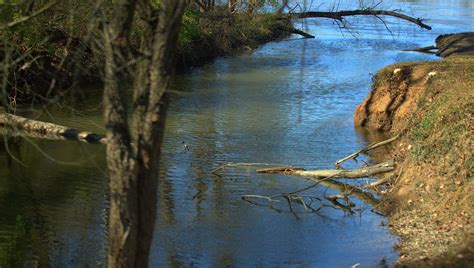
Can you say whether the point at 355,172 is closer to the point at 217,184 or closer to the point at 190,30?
the point at 217,184

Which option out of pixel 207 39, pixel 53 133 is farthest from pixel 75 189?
pixel 207 39

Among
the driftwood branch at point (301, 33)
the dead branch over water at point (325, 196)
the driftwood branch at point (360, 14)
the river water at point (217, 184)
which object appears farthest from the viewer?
the driftwood branch at point (301, 33)

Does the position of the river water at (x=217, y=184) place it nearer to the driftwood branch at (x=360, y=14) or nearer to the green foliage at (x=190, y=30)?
the green foliage at (x=190, y=30)

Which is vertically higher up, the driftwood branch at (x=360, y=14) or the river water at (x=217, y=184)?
the driftwood branch at (x=360, y=14)

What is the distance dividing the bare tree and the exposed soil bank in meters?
4.06

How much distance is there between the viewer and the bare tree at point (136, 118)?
17.6 feet

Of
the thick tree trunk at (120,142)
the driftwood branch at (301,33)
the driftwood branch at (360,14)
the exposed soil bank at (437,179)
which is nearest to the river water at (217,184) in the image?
the exposed soil bank at (437,179)

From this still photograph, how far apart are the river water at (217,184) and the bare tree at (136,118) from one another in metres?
0.88

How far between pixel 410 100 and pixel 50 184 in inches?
351

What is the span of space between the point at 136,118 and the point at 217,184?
8011 millimetres

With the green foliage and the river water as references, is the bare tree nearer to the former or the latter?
the river water

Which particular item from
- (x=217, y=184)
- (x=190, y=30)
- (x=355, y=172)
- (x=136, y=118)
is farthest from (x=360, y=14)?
(x=136, y=118)

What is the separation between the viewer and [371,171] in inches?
528

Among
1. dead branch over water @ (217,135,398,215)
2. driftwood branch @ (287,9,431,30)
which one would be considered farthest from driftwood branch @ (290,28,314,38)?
dead branch over water @ (217,135,398,215)
